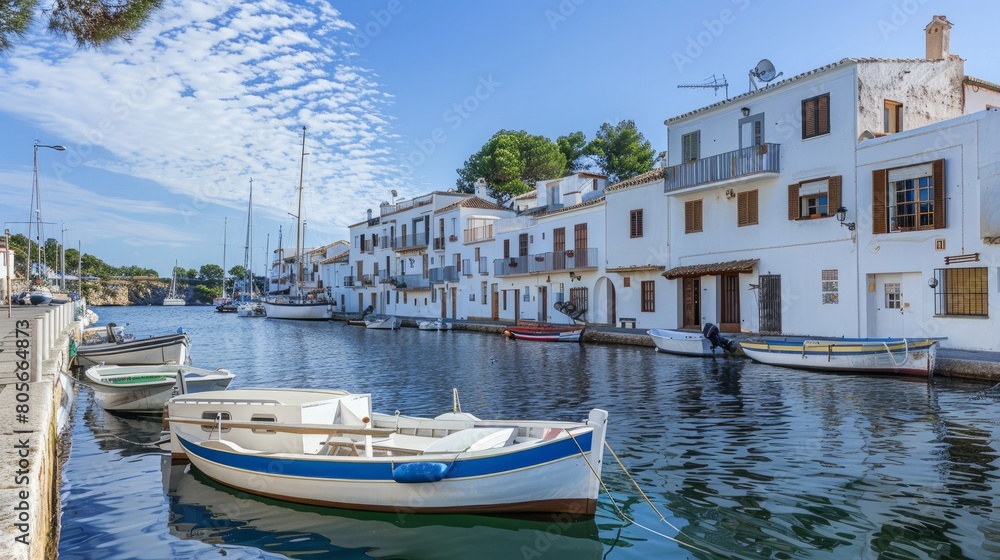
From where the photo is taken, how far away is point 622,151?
172 ft

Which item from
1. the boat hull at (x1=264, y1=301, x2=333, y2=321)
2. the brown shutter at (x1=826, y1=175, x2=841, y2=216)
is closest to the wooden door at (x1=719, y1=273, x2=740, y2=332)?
the brown shutter at (x1=826, y1=175, x2=841, y2=216)

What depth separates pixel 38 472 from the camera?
Answer: 560 centimetres

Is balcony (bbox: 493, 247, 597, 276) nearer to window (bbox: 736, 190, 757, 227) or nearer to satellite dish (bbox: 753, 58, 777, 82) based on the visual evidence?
window (bbox: 736, 190, 757, 227)

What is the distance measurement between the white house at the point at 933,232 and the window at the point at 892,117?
6.10 ft

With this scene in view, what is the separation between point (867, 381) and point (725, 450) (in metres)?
8.71

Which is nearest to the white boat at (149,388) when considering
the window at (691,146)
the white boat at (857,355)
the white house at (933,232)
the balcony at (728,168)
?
the white boat at (857,355)

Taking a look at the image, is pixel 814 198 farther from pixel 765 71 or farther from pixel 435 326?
pixel 435 326

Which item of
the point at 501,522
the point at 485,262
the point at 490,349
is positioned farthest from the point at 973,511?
the point at 485,262

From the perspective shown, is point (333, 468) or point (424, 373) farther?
point (424, 373)

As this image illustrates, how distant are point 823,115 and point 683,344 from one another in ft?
29.3

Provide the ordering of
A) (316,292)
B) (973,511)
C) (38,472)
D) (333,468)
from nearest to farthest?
1. (38,472)
2. (973,511)
3. (333,468)
4. (316,292)

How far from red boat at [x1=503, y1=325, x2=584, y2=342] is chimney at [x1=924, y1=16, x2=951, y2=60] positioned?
16149 mm

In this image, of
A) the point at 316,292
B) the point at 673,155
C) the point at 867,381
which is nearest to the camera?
the point at 867,381

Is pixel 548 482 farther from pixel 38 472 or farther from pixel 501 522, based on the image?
pixel 38 472
